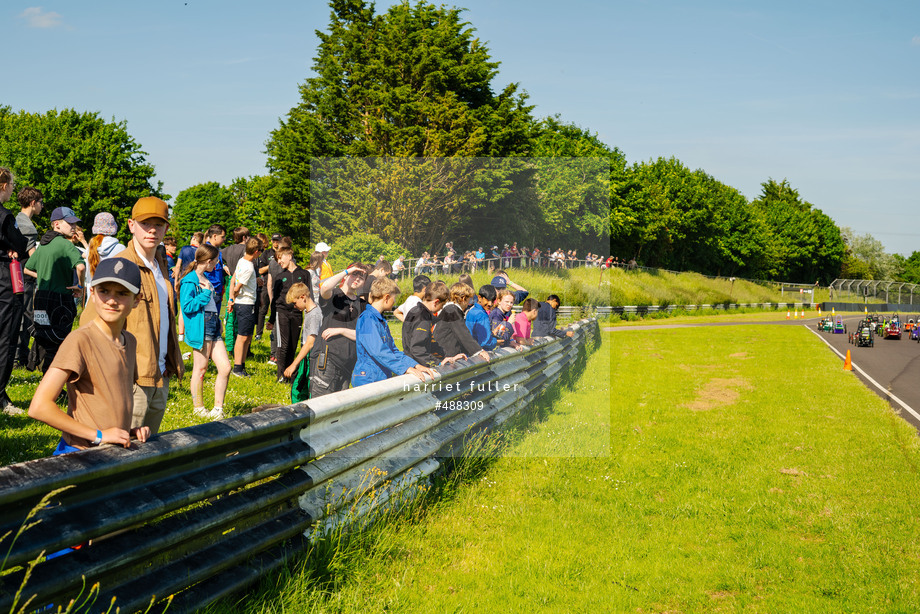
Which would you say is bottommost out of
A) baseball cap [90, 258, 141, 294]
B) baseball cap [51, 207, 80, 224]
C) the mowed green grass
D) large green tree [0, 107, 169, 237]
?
the mowed green grass

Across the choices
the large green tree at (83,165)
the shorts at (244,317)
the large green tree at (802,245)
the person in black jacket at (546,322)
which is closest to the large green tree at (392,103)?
the large green tree at (83,165)

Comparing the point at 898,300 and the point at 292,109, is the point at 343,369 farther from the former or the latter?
the point at 898,300

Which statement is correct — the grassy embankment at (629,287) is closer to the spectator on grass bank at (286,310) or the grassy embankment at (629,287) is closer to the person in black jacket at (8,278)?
the spectator on grass bank at (286,310)

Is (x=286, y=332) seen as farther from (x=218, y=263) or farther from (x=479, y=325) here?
(x=479, y=325)

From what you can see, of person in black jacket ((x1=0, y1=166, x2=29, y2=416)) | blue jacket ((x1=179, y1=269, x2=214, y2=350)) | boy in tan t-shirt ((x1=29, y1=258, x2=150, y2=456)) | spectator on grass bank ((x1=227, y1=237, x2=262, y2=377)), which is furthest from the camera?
spectator on grass bank ((x1=227, y1=237, x2=262, y2=377))

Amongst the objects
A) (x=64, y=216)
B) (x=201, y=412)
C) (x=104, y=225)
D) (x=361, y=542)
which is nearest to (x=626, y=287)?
(x=201, y=412)

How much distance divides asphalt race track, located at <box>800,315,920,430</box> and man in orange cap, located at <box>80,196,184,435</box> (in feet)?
36.3

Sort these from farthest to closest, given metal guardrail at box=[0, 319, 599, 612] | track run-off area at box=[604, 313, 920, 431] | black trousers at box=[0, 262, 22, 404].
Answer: track run-off area at box=[604, 313, 920, 431]
black trousers at box=[0, 262, 22, 404]
metal guardrail at box=[0, 319, 599, 612]

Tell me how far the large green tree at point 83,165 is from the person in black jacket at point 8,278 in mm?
51617

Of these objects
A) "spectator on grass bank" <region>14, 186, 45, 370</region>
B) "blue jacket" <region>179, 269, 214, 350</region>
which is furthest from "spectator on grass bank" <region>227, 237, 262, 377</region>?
"spectator on grass bank" <region>14, 186, 45, 370</region>

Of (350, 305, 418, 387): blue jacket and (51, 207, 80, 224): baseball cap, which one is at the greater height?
(51, 207, 80, 224): baseball cap

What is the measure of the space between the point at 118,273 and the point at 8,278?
170 inches

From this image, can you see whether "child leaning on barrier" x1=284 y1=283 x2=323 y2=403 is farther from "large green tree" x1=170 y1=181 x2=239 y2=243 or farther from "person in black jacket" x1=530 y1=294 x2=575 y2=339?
"large green tree" x1=170 y1=181 x2=239 y2=243

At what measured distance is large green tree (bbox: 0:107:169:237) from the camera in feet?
188
